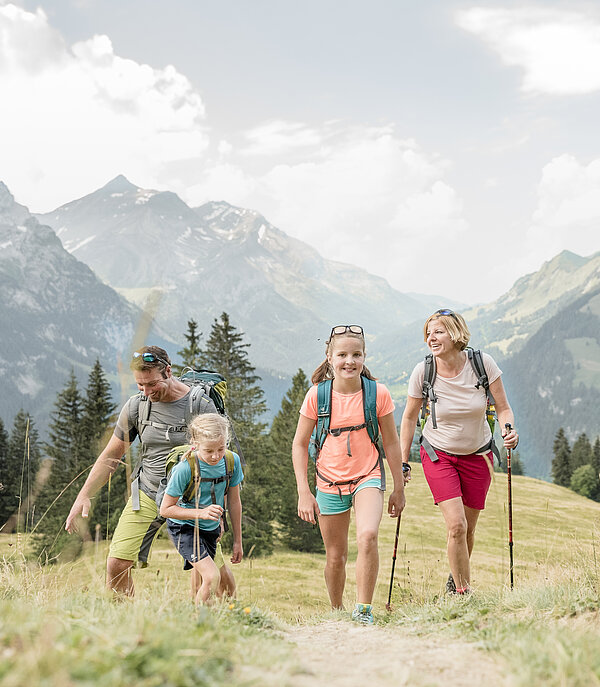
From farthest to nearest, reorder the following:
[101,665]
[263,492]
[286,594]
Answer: [263,492] → [286,594] → [101,665]

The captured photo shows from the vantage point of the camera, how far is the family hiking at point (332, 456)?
5.16 m

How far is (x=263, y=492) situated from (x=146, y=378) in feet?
70.5

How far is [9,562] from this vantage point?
589 cm

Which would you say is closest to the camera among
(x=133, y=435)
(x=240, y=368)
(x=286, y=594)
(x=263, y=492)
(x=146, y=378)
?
(x=146, y=378)

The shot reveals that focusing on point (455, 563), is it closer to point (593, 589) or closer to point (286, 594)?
point (593, 589)

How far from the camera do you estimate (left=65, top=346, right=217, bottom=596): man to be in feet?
18.1

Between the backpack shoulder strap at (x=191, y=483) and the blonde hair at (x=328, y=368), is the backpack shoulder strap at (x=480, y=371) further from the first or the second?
the backpack shoulder strap at (x=191, y=483)

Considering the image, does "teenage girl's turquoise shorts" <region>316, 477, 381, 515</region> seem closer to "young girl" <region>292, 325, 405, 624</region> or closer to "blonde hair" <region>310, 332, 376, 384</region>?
"young girl" <region>292, 325, 405, 624</region>

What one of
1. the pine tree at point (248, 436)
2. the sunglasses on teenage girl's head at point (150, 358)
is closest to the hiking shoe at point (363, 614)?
the sunglasses on teenage girl's head at point (150, 358)

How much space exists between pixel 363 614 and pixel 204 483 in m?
1.71

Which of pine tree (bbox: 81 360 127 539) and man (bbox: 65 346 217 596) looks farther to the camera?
pine tree (bbox: 81 360 127 539)

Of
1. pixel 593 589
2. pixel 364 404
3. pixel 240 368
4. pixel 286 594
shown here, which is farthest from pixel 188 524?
pixel 240 368

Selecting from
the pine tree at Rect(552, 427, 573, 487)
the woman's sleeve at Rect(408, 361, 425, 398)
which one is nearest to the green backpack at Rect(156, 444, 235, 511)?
the woman's sleeve at Rect(408, 361, 425, 398)

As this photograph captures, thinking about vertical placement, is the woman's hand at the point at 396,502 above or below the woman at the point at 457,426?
below
